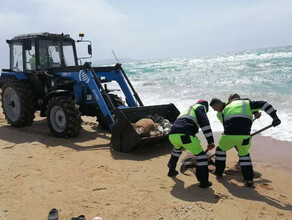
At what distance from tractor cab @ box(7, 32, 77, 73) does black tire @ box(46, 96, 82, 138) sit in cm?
136

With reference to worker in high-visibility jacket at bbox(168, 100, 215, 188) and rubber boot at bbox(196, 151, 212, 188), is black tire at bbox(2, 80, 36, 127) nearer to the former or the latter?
worker in high-visibility jacket at bbox(168, 100, 215, 188)

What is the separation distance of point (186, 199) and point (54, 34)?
589cm

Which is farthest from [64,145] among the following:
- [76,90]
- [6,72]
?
[6,72]

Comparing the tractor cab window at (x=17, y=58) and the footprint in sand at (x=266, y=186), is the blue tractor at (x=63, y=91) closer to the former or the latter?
the tractor cab window at (x=17, y=58)

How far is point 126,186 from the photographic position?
469cm

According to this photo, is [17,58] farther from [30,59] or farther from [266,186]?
[266,186]

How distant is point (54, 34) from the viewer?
8391mm

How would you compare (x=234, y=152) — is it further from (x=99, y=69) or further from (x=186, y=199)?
(x=99, y=69)

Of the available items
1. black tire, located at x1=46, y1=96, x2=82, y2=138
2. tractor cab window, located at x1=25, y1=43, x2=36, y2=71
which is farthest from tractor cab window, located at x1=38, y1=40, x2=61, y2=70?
black tire, located at x1=46, y1=96, x2=82, y2=138

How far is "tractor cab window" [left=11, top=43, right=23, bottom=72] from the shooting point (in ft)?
27.7

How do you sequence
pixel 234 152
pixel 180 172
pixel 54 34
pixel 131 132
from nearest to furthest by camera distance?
pixel 180 172 < pixel 131 132 < pixel 234 152 < pixel 54 34

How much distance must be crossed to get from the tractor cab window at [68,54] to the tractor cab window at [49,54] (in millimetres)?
184

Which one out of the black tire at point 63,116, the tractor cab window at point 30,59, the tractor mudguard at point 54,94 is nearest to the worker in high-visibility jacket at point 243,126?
the black tire at point 63,116

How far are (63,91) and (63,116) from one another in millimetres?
560
